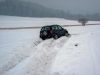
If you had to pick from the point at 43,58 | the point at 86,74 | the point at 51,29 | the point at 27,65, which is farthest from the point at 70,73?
the point at 51,29

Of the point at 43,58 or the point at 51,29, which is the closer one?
the point at 43,58

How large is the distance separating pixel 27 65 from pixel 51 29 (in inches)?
426

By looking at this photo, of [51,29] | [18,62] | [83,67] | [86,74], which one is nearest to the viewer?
[86,74]

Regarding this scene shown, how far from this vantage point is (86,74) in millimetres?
8398

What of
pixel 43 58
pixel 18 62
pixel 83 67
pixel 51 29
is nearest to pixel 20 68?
pixel 18 62

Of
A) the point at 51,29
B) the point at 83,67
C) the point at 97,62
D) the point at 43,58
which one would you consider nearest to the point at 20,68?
the point at 43,58

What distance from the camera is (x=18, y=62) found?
37.1ft

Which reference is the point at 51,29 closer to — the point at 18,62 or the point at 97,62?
the point at 18,62

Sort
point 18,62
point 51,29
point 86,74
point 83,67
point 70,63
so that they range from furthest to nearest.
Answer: point 51,29 < point 18,62 < point 70,63 < point 83,67 < point 86,74

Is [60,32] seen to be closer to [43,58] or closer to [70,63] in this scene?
[43,58]

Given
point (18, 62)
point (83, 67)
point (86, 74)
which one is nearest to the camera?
point (86, 74)

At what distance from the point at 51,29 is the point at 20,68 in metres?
11.3

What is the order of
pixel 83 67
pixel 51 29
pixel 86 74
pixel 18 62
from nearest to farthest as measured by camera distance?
1. pixel 86 74
2. pixel 83 67
3. pixel 18 62
4. pixel 51 29

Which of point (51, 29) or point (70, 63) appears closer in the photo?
point (70, 63)
